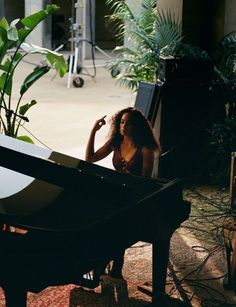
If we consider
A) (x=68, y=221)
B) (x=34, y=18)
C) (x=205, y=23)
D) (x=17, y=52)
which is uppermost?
(x=34, y=18)

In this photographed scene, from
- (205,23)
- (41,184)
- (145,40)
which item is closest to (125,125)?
(41,184)

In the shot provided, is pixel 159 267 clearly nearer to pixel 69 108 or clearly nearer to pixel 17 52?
pixel 17 52

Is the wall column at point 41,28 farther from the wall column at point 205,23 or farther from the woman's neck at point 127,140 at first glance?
the woman's neck at point 127,140

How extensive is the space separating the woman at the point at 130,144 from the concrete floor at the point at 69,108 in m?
3.01

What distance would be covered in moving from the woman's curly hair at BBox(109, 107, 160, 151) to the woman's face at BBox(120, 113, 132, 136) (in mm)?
16

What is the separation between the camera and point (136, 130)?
16.2 ft

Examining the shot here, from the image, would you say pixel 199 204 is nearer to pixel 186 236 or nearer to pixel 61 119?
pixel 186 236

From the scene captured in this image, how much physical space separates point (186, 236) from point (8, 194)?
2532 millimetres

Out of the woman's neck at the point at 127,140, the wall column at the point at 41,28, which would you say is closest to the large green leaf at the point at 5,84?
the woman's neck at the point at 127,140

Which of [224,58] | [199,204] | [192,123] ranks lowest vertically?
[199,204]

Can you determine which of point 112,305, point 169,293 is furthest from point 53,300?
point 169,293

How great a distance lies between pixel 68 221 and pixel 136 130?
1448 millimetres

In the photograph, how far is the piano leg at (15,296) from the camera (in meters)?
3.43

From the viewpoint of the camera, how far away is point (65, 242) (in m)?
3.51
